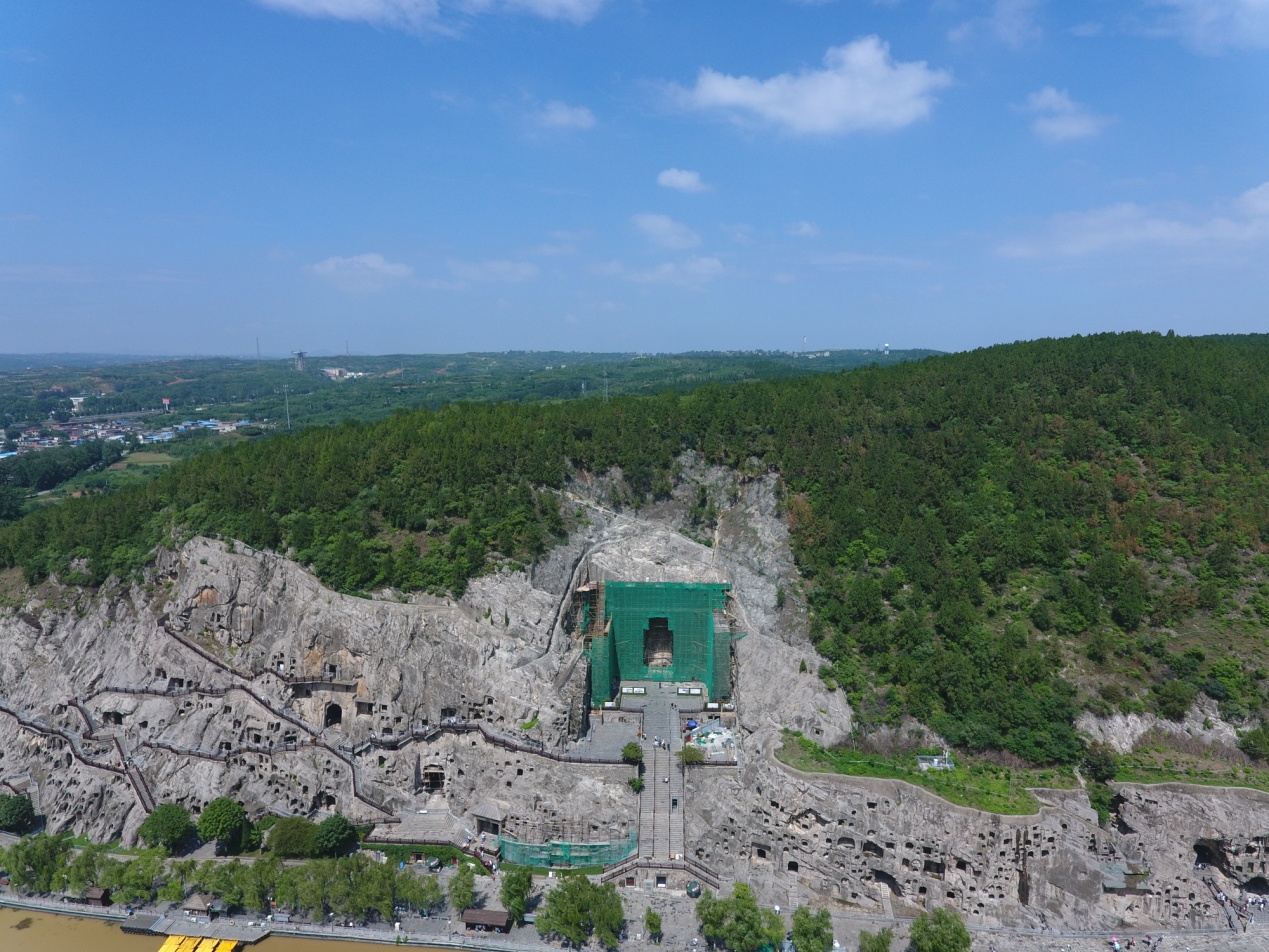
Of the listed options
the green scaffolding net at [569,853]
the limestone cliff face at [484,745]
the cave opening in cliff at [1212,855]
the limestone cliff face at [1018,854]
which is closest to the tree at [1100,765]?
the limestone cliff face at [1018,854]

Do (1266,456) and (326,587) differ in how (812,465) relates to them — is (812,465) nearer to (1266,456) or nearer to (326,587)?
(1266,456)

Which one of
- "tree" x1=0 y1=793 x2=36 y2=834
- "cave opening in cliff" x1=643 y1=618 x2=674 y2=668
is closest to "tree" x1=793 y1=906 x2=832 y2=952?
"cave opening in cliff" x1=643 y1=618 x2=674 y2=668

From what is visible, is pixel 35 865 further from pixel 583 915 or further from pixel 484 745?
pixel 583 915

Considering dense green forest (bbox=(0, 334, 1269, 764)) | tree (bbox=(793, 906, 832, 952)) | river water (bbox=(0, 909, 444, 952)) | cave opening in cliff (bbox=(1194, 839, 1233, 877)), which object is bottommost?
river water (bbox=(0, 909, 444, 952))

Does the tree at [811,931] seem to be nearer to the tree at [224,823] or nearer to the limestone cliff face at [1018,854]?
the limestone cliff face at [1018,854]

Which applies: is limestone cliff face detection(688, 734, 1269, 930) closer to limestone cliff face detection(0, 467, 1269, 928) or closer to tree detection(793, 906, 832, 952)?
limestone cliff face detection(0, 467, 1269, 928)

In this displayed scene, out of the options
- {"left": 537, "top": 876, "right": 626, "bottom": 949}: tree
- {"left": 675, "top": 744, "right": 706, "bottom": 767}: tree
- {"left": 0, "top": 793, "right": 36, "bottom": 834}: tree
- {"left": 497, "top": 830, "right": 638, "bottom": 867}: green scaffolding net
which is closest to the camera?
{"left": 537, "top": 876, "right": 626, "bottom": 949}: tree

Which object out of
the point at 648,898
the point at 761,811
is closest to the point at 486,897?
the point at 648,898
